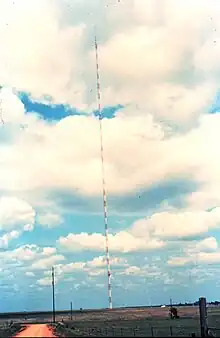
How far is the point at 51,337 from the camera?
62781 millimetres

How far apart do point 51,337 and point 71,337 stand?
101 inches

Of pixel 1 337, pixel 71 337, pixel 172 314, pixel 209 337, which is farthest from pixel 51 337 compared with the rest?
pixel 172 314

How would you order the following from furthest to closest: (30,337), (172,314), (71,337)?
(172,314), (30,337), (71,337)

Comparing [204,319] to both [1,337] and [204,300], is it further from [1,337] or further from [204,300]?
[1,337]

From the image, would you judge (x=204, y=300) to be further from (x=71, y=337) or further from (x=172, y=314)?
(x=172, y=314)

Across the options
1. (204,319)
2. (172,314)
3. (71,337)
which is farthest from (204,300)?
(172,314)

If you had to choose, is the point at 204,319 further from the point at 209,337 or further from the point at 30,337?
the point at 30,337

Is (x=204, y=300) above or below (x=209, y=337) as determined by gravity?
above

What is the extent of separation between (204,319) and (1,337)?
106 feet

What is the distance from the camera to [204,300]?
161ft

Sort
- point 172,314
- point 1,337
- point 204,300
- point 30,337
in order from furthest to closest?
point 172,314
point 1,337
point 30,337
point 204,300

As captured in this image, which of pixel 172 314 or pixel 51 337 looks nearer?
pixel 51 337

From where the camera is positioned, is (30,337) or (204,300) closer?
(204,300)

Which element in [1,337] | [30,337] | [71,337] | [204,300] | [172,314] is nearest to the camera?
[204,300]
